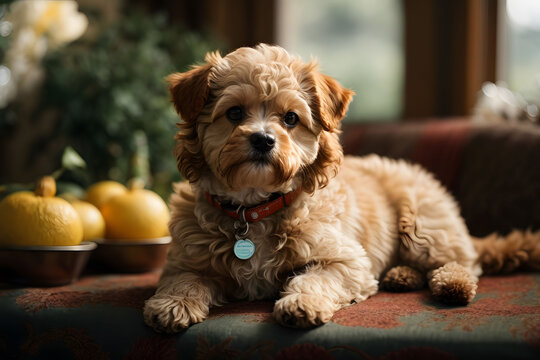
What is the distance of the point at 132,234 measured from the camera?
7.77ft

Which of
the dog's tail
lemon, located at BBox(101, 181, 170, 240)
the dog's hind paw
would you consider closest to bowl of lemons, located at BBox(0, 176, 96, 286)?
lemon, located at BBox(101, 181, 170, 240)

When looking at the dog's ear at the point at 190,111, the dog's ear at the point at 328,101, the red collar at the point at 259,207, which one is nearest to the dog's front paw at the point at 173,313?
the red collar at the point at 259,207

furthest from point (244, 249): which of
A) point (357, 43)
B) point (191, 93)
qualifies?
point (357, 43)

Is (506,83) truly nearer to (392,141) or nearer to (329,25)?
(392,141)

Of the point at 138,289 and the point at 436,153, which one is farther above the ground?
the point at 436,153

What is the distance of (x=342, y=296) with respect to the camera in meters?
1.81

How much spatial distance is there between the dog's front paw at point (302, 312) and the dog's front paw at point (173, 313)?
0.27m

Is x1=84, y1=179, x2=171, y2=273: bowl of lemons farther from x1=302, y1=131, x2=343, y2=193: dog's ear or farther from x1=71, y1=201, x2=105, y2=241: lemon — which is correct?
x1=302, y1=131, x2=343, y2=193: dog's ear

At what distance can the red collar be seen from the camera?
189cm

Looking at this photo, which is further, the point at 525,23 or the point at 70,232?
the point at 525,23

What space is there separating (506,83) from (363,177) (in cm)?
184

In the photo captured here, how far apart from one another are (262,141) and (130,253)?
103 centimetres

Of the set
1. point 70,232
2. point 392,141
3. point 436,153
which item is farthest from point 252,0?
point 70,232

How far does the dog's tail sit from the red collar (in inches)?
41.1
